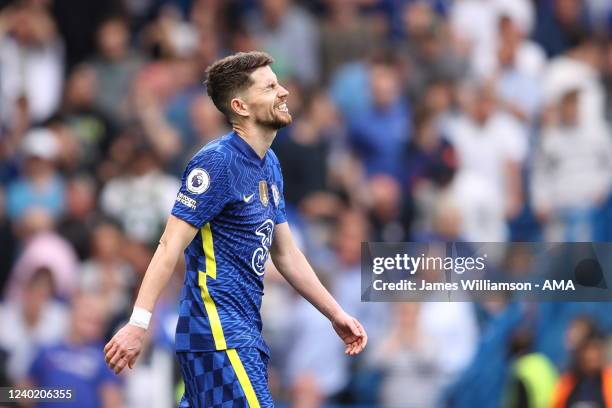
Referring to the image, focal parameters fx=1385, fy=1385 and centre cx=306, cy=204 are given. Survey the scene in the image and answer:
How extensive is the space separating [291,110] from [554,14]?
10.4 ft

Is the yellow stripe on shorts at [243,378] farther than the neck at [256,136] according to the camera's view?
No

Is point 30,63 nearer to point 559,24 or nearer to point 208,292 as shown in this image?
point 559,24

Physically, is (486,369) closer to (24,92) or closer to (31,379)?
(31,379)

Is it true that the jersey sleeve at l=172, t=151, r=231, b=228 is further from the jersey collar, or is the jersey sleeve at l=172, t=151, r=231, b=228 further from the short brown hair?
the short brown hair

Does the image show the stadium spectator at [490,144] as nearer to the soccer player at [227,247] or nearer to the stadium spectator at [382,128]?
the stadium spectator at [382,128]

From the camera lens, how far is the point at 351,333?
6.36 m

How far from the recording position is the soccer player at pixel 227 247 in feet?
19.1

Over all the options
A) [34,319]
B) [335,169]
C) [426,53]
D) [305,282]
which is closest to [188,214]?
[305,282]

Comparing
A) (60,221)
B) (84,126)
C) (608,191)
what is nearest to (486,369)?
(608,191)

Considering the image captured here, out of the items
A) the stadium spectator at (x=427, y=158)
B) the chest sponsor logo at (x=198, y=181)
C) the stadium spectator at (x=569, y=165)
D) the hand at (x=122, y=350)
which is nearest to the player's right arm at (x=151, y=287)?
the hand at (x=122, y=350)

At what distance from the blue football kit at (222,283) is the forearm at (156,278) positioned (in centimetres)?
18

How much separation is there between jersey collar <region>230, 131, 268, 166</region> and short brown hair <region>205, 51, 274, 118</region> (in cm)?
16

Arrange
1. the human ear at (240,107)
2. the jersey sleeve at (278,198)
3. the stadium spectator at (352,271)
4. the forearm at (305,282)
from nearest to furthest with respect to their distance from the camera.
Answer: the human ear at (240,107) → the jersey sleeve at (278,198) → the forearm at (305,282) → the stadium spectator at (352,271)

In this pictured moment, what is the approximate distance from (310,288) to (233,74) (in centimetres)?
105
